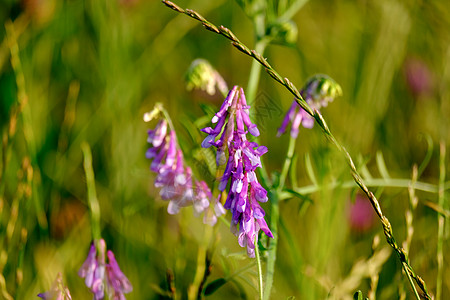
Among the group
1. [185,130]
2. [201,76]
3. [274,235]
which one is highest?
[201,76]

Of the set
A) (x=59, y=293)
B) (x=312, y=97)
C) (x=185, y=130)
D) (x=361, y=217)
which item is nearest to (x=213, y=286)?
(x=59, y=293)

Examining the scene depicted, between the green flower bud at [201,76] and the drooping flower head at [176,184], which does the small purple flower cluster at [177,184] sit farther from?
the green flower bud at [201,76]

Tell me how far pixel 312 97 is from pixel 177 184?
0.40m

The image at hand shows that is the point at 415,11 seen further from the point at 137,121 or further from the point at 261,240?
the point at 261,240

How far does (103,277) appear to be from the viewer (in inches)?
45.2

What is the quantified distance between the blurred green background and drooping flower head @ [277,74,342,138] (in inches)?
6.1

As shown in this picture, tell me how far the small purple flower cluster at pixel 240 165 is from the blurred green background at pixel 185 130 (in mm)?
227

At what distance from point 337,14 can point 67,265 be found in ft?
6.72

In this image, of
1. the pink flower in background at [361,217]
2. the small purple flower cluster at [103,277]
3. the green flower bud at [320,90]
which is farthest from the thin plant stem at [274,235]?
the pink flower in background at [361,217]

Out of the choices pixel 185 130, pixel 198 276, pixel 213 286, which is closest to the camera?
pixel 213 286

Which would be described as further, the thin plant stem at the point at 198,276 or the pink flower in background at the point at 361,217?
the pink flower in background at the point at 361,217

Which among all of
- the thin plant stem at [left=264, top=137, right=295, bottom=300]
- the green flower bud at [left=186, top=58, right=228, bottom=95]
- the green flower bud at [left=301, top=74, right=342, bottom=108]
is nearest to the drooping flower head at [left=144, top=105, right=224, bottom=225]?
the thin plant stem at [left=264, top=137, right=295, bottom=300]

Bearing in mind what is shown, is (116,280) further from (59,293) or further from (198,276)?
(198,276)

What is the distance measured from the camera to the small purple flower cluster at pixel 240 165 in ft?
2.97
